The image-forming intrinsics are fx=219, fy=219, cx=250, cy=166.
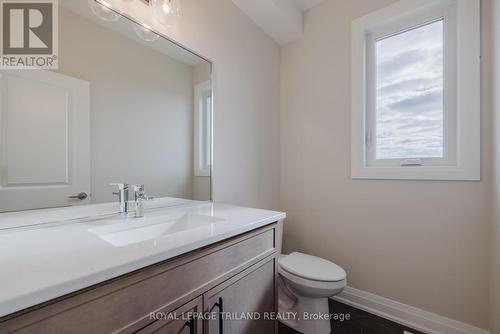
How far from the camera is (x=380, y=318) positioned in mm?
1540

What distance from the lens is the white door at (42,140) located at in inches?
30.1

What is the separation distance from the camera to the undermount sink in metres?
Result: 0.83

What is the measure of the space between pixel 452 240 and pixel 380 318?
72 centimetres

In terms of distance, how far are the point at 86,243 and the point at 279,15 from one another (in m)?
1.89

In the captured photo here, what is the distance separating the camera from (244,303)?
0.88 meters

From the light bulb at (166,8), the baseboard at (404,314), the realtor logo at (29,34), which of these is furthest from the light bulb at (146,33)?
the baseboard at (404,314)

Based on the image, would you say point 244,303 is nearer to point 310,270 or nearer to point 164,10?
point 310,270

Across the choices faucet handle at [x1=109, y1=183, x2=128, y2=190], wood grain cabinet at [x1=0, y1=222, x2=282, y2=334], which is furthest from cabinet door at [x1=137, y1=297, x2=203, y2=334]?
faucet handle at [x1=109, y1=183, x2=128, y2=190]

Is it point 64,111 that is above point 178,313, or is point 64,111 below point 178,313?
above

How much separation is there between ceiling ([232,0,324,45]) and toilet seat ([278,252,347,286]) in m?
1.83

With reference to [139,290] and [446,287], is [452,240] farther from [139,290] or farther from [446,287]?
[139,290]

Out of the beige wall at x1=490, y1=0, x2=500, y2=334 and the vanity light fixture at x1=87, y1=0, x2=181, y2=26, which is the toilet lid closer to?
the beige wall at x1=490, y1=0, x2=500, y2=334

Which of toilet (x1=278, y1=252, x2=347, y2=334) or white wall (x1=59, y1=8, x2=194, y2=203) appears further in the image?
toilet (x1=278, y1=252, x2=347, y2=334)

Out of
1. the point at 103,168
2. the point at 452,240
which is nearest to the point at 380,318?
the point at 452,240
